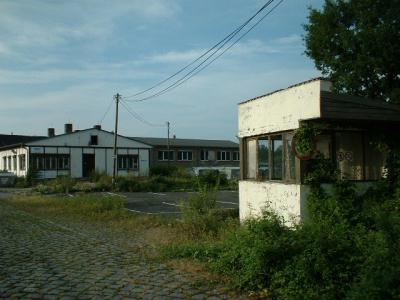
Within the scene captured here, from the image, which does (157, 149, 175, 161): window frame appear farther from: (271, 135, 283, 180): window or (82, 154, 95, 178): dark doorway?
(271, 135, 283, 180): window

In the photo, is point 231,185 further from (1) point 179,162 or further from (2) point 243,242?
(2) point 243,242

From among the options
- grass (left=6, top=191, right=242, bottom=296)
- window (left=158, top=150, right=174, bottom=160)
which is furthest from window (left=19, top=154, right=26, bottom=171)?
grass (left=6, top=191, right=242, bottom=296)

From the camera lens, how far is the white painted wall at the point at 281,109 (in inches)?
432

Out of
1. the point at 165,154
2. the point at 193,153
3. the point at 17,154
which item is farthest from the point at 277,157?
the point at 193,153

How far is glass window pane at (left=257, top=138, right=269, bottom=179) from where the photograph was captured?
13391 mm

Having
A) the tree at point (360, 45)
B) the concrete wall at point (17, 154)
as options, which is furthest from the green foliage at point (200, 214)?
the concrete wall at point (17, 154)

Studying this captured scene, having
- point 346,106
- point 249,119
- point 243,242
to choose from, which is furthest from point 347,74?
point 243,242

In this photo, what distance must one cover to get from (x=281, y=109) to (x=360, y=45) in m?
16.8

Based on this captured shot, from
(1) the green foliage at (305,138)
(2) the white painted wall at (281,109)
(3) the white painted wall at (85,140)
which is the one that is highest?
(3) the white painted wall at (85,140)

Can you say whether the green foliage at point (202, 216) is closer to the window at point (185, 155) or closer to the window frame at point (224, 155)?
the window at point (185, 155)

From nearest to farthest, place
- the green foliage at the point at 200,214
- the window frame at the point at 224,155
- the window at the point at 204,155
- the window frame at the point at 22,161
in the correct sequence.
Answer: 1. the green foliage at the point at 200,214
2. the window frame at the point at 22,161
3. the window at the point at 204,155
4. the window frame at the point at 224,155

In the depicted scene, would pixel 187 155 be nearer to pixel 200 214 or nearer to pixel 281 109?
pixel 200 214

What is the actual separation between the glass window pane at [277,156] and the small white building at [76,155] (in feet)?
119

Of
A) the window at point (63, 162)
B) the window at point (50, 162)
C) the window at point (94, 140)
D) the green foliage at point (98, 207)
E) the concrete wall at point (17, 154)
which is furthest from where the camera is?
the window at point (94, 140)
